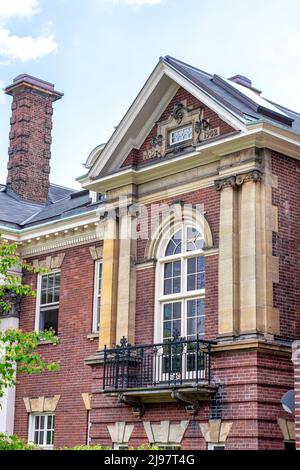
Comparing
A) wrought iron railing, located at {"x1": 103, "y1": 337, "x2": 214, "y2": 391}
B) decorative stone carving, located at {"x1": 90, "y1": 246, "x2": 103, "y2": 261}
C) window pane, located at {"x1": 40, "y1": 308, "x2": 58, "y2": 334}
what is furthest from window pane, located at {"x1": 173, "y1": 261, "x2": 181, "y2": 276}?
window pane, located at {"x1": 40, "y1": 308, "x2": 58, "y2": 334}

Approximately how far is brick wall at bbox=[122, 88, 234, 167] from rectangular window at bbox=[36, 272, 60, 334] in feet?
19.8

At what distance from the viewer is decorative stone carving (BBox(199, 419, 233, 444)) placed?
1681 cm

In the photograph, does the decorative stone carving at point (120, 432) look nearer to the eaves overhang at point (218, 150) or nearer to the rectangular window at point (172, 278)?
the rectangular window at point (172, 278)

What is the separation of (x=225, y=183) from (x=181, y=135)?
1959 millimetres

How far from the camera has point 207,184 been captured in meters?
18.6

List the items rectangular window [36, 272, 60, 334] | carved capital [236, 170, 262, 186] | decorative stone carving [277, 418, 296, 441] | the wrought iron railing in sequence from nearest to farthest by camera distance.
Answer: decorative stone carving [277, 418, 296, 441]
the wrought iron railing
carved capital [236, 170, 262, 186]
rectangular window [36, 272, 60, 334]

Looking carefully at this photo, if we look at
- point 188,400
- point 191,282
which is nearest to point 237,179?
point 191,282

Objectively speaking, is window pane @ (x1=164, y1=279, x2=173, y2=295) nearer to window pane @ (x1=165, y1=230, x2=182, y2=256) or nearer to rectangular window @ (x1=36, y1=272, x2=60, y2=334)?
window pane @ (x1=165, y1=230, x2=182, y2=256)

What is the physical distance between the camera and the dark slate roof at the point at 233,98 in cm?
1812

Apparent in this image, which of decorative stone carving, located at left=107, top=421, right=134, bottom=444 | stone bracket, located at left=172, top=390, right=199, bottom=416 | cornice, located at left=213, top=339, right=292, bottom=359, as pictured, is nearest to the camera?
cornice, located at left=213, top=339, right=292, bottom=359

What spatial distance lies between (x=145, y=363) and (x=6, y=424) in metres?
7.80

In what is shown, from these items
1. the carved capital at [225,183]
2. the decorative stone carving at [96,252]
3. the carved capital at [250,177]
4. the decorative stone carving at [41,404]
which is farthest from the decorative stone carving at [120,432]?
the decorative stone carving at [96,252]
